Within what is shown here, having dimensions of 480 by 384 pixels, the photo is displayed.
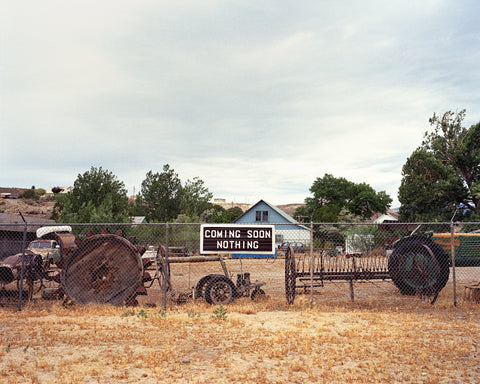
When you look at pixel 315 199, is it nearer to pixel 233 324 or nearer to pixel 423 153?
pixel 423 153

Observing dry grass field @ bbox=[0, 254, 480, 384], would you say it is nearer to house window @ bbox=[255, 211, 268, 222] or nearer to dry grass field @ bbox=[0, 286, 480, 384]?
dry grass field @ bbox=[0, 286, 480, 384]

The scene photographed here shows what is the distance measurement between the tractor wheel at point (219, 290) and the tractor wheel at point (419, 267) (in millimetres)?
4810

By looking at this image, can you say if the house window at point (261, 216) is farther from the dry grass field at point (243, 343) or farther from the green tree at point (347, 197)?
the dry grass field at point (243, 343)

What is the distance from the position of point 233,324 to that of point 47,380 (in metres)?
4.20

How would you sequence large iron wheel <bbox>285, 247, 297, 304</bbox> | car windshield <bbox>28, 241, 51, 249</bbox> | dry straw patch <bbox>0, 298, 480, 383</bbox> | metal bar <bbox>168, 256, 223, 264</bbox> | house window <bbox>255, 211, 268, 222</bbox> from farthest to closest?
house window <bbox>255, 211, 268, 222</bbox>, car windshield <bbox>28, 241, 51, 249</bbox>, metal bar <bbox>168, 256, 223, 264</bbox>, large iron wheel <bbox>285, 247, 297, 304</bbox>, dry straw patch <bbox>0, 298, 480, 383</bbox>

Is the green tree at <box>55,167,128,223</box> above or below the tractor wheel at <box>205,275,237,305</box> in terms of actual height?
above

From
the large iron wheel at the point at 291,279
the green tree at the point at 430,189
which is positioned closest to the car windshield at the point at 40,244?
Answer: the large iron wheel at the point at 291,279

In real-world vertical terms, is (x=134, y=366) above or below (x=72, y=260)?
below

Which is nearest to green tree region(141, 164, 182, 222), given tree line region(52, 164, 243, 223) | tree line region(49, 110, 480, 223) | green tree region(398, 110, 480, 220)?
tree line region(52, 164, 243, 223)

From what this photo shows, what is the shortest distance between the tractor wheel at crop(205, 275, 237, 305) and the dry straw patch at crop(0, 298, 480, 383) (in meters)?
Result: 0.39

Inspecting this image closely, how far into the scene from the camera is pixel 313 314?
33.5 ft

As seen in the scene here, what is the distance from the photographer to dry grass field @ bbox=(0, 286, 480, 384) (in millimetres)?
5961

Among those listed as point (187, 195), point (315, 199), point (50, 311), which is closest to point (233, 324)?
point (50, 311)

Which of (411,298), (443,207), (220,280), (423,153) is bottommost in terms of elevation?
(411,298)
